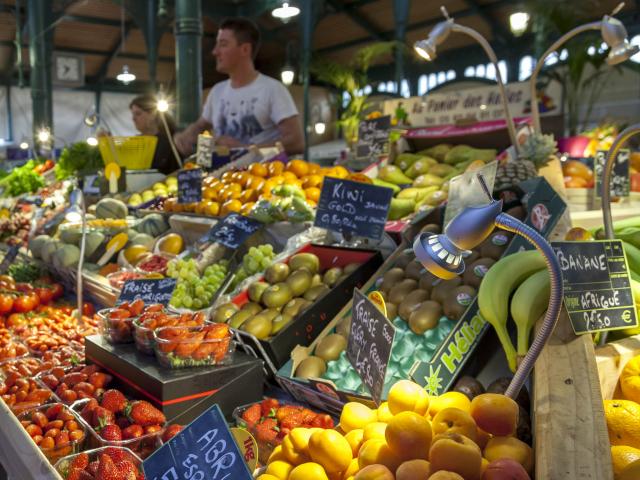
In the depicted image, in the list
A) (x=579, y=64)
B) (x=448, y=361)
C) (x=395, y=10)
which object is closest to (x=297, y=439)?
(x=448, y=361)

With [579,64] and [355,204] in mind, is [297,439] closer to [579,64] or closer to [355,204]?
[355,204]

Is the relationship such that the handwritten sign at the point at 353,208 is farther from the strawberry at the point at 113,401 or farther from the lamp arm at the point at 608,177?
the strawberry at the point at 113,401

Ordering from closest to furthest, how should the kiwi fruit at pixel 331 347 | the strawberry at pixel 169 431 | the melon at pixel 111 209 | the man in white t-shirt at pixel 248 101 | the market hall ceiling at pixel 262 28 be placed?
the strawberry at pixel 169 431
the kiwi fruit at pixel 331 347
the melon at pixel 111 209
the man in white t-shirt at pixel 248 101
the market hall ceiling at pixel 262 28

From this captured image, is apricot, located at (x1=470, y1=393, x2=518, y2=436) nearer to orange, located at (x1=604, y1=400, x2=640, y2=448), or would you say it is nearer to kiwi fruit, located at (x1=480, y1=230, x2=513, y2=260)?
orange, located at (x1=604, y1=400, x2=640, y2=448)

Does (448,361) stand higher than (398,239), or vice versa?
(398,239)

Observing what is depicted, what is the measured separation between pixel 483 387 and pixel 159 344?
1065mm

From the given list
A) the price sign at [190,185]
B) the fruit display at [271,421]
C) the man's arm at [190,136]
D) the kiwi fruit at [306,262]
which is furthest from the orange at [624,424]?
the man's arm at [190,136]

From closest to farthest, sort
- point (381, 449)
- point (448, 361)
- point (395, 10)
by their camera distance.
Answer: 1. point (381, 449)
2. point (448, 361)
3. point (395, 10)

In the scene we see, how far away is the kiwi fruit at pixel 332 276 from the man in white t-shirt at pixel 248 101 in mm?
2526

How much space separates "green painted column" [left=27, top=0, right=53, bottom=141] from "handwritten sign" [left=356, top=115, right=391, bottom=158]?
37.7ft

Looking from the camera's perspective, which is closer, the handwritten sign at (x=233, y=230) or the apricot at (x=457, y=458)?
the apricot at (x=457, y=458)

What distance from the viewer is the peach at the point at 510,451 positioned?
44.2 inches

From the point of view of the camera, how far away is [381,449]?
1155 mm

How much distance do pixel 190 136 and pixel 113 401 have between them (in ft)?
13.4
